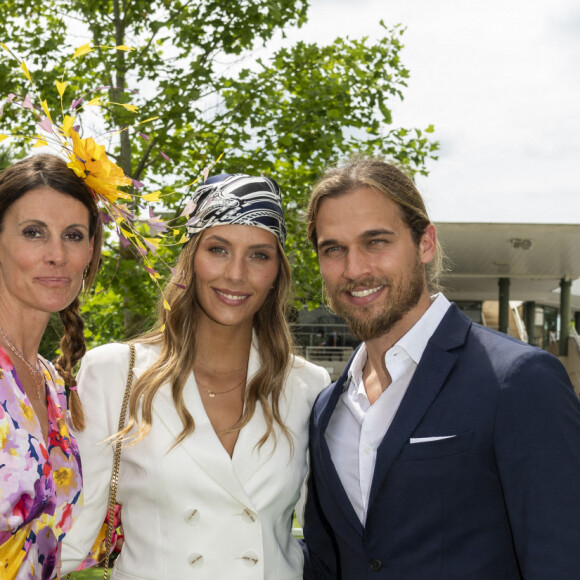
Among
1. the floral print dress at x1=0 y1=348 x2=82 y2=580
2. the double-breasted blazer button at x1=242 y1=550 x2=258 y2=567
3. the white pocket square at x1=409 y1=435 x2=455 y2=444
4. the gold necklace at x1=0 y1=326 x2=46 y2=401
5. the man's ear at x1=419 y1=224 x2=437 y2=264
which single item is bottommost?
the double-breasted blazer button at x1=242 y1=550 x2=258 y2=567

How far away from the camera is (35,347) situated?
2.80m

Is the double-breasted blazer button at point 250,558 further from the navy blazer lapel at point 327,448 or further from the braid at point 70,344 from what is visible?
the braid at point 70,344

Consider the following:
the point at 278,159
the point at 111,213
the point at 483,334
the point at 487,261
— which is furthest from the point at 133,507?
the point at 487,261

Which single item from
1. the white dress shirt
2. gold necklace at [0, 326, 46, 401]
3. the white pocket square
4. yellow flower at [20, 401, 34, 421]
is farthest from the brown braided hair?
the white pocket square

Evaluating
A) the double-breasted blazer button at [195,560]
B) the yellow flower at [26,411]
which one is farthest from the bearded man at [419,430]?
the yellow flower at [26,411]

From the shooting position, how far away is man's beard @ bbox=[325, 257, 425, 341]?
8.55 feet

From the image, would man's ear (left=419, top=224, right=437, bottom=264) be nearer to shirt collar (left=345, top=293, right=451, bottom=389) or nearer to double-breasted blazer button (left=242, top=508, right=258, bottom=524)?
shirt collar (left=345, top=293, right=451, bottom=389)

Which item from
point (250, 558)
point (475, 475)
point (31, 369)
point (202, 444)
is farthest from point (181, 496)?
point (475, 475)

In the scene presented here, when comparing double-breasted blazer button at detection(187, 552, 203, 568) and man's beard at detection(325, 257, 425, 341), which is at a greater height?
man's beard at detection(325, 257, 425, 341)

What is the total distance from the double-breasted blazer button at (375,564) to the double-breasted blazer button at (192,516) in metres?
0.78

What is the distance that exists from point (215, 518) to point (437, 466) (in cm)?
104

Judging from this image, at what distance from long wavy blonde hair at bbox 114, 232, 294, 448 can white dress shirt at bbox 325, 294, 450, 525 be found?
1.67 feet

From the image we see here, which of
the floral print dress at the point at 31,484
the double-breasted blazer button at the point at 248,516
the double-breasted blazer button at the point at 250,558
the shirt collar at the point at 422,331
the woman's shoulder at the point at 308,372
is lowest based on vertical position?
the double-breasted blazer button at the point at 250,558

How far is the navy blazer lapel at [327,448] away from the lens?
2.43m
